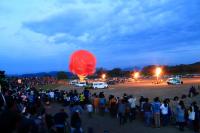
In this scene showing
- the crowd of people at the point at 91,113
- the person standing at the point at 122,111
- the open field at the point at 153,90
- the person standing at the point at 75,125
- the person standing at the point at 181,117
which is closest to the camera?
the crowd of people at the point at 91,113

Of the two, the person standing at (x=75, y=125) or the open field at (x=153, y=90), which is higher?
the open field at (x=153, y=90)

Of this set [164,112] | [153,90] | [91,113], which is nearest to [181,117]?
[164,112]

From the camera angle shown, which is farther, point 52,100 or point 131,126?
point 52,100

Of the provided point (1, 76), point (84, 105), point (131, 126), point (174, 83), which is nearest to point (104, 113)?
point (84, 105)

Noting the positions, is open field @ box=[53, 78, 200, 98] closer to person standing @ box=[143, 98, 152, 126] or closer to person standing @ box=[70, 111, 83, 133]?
person standing @ box=[143, 98, 152, 126]

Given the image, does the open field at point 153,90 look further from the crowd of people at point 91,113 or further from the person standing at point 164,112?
the person standing at point 164,112

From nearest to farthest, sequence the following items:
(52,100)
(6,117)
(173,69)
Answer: (6,117)
(52,100)
(173,69)

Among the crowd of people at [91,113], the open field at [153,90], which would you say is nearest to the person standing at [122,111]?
the crowd of people at [91,113]

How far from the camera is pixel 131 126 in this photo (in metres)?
22.2

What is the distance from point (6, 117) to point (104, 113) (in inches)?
831

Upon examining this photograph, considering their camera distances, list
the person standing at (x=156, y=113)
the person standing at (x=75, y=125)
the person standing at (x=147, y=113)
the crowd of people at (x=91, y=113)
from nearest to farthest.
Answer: the crowd of people at (x=91, y=113)
the person standing at (x=75, y=125)
the person standing at (x=156, y=113)
the person standing at (x=147, y=113)

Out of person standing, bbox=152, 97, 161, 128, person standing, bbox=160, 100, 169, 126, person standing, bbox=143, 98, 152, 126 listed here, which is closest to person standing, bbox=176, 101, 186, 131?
person standing, bbox=160, 100, 169, 126

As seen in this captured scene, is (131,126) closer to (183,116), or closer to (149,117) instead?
(149,117)

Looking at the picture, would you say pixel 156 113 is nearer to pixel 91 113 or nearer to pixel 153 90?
pixel 91 113
